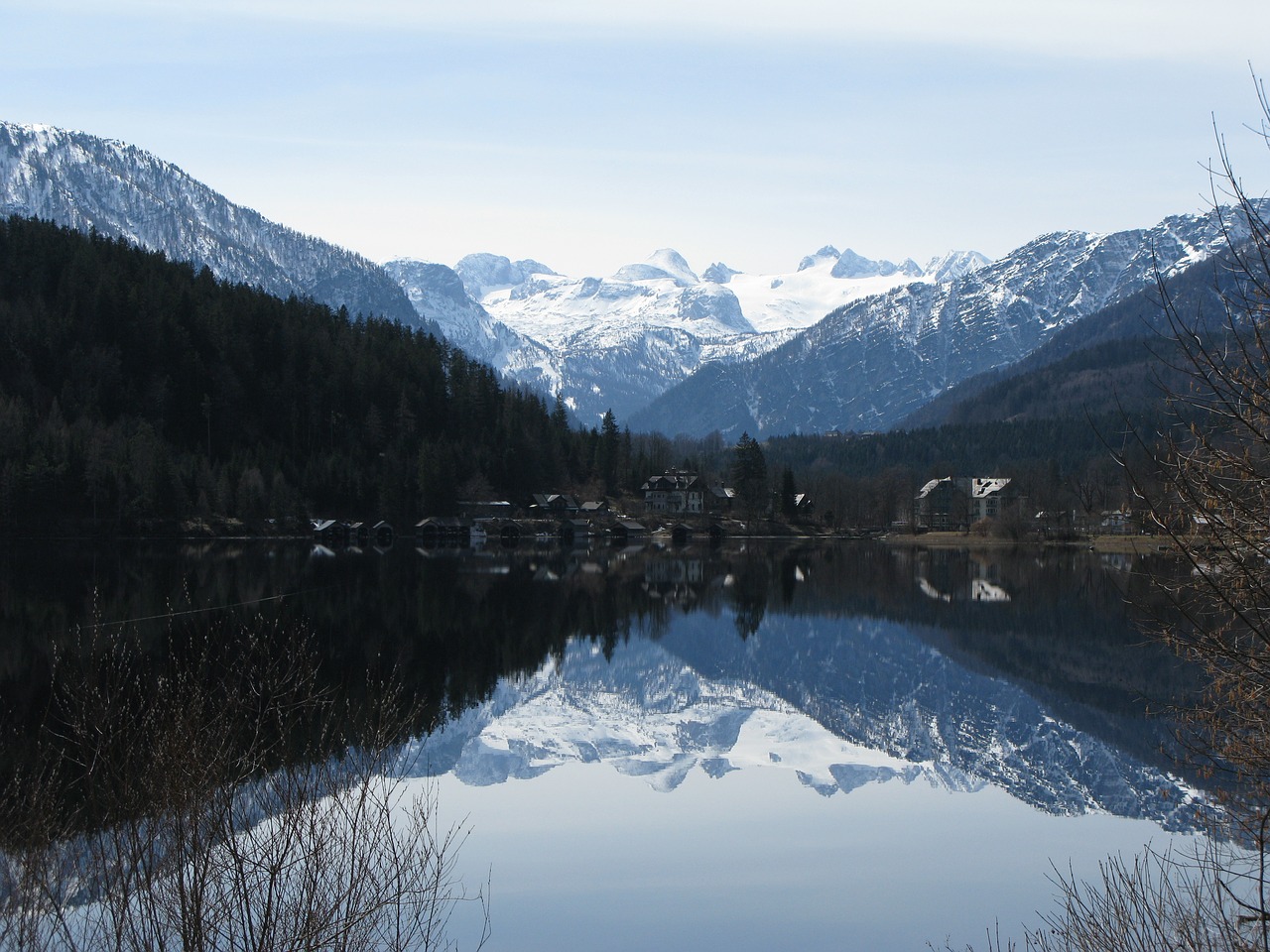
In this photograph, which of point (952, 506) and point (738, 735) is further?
point (952, 506)

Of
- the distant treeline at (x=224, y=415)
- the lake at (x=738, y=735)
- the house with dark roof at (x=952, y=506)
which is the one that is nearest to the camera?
the lake at (x=738, y=735)

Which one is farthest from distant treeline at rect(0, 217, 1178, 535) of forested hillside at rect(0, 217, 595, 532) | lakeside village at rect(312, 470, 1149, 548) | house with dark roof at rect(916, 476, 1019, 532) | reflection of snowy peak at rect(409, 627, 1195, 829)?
reflection of snowy peak at rect(409, 627, 1195, 829)

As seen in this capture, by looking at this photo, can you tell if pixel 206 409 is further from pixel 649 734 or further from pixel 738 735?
pixel 738 735

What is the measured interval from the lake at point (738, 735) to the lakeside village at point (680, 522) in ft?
223

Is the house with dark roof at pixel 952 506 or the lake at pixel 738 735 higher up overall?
the house with dark roof at pixel 952 506

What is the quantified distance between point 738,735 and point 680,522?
430 feet

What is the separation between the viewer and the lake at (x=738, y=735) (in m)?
18.7

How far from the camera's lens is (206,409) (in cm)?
13912

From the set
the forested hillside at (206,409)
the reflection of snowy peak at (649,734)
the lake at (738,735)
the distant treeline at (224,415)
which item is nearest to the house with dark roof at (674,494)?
the distant treeline at (224,415)

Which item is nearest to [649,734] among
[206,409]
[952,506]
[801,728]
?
[801,728]

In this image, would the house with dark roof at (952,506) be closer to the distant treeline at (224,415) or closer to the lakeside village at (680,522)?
the lakeside village at (680,522)

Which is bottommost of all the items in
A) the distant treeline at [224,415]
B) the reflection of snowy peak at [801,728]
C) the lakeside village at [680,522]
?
the reflection of snowy peak at [801,728]

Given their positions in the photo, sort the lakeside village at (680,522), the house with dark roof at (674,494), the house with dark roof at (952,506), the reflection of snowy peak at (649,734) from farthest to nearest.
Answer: the house with dark roof at (952,506) → the house with dark roof at (674,494) → the lakeside village at (680,522) → the reflection of snowy peak at (649,734)

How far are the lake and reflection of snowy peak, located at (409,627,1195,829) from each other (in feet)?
0.42
